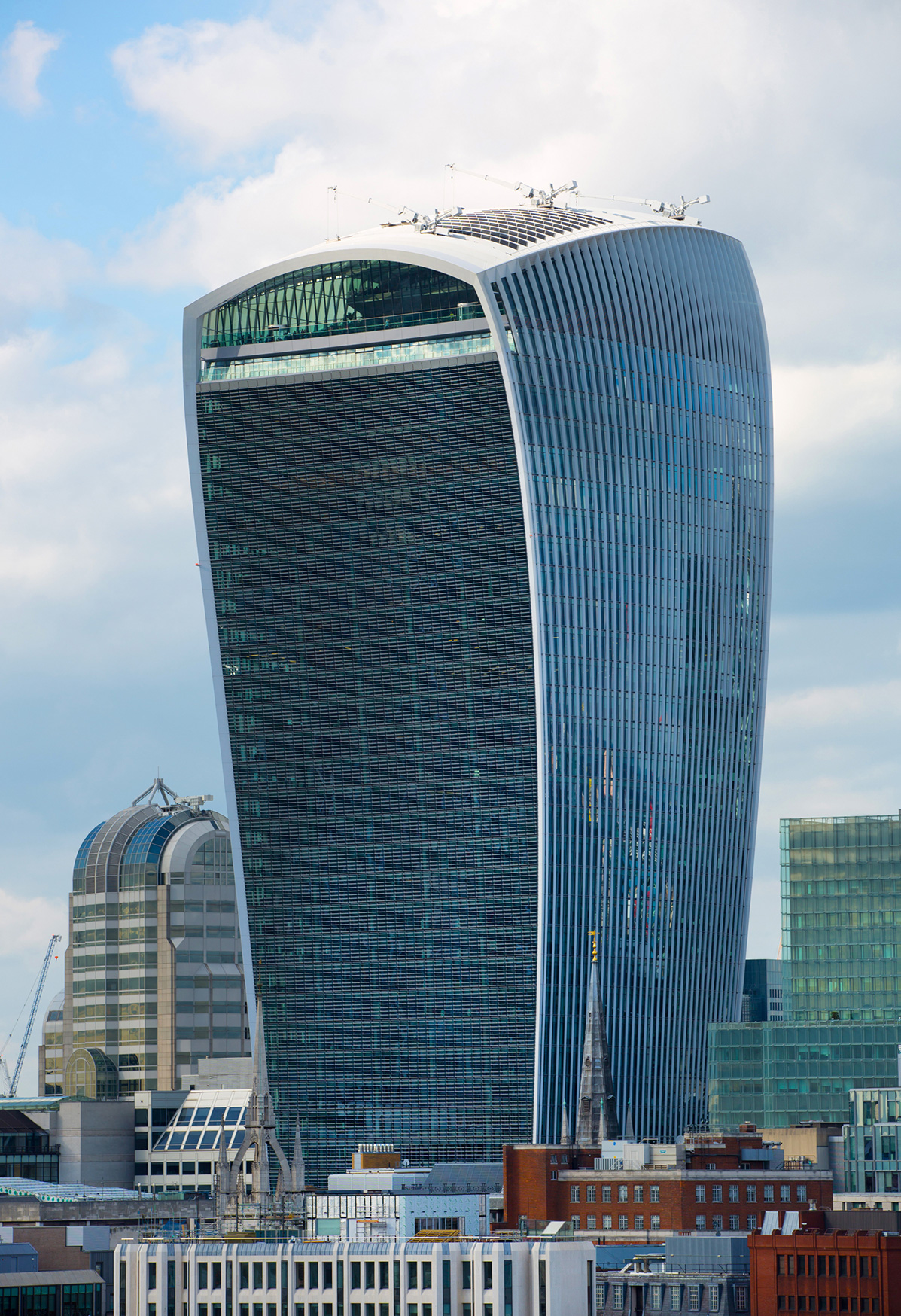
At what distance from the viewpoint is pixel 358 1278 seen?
186000 millimetres

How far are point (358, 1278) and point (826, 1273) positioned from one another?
32577 mm

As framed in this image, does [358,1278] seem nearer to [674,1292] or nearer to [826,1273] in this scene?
[674,1292]

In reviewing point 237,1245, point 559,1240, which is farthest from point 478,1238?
point 237,1245

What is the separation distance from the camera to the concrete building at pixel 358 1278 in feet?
593

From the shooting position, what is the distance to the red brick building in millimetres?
182750

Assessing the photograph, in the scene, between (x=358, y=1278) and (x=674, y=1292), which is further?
(x=674, y=1292)

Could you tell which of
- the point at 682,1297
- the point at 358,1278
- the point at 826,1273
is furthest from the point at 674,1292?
the point at 358,1278

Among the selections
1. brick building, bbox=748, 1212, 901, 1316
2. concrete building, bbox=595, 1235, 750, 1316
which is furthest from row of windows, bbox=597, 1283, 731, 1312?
brick building, bbox=748, 1212, 901, 1316

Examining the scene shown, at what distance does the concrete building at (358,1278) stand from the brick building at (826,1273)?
12465 millimetres

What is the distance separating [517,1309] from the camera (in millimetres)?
180375

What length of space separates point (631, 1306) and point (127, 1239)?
38416mm

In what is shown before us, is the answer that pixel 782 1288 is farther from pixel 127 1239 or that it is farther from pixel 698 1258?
pixel 127 1239

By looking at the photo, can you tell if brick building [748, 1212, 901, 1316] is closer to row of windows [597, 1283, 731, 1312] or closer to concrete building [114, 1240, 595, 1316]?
row of windows [597, 1283, 731, 1312]

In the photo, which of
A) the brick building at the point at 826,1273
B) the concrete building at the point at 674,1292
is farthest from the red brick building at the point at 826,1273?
the concrete building at the point at 674,1292
